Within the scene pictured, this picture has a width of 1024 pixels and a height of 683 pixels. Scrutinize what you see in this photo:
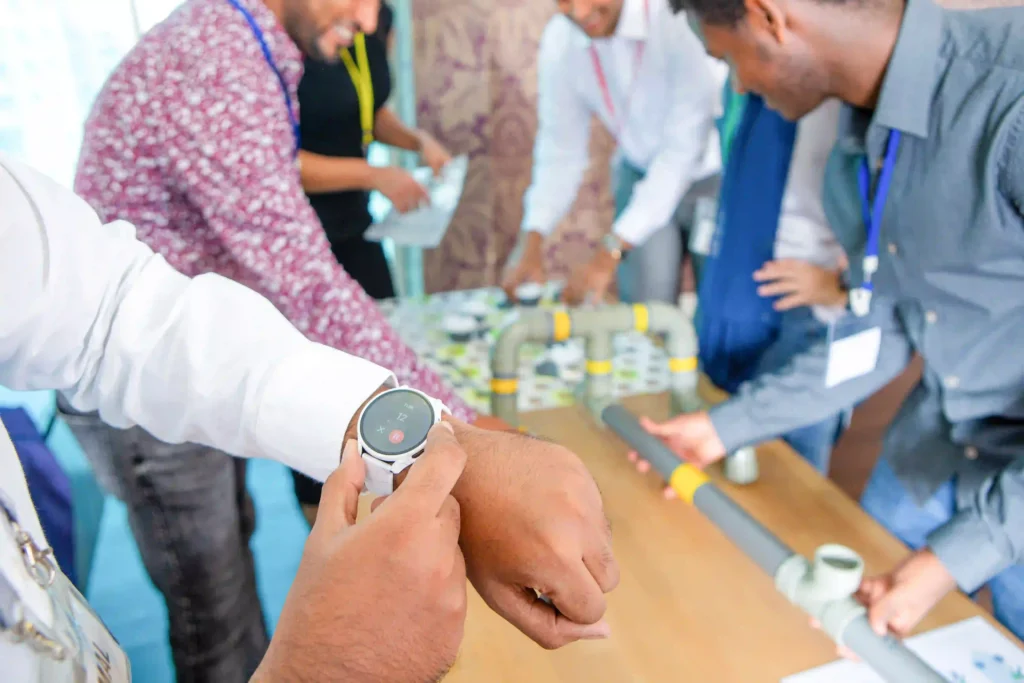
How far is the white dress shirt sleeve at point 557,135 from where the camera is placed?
1.64m

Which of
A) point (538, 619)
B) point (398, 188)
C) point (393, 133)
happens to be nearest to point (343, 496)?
point (538, 619)

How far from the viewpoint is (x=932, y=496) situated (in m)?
1.05

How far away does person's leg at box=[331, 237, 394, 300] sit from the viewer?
1.47m

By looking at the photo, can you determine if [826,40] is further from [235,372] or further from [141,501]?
[141,501]

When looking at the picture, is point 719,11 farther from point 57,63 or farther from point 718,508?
point 57,63

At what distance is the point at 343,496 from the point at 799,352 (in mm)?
1022

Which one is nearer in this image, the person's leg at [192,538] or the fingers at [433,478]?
the fingers at [433,478]

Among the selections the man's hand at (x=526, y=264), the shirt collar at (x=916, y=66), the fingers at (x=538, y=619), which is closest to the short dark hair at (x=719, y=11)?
the shirt collar at (x=916, y=66)

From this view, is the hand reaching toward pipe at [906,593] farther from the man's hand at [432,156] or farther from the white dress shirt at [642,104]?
the man's hand at [432,156]

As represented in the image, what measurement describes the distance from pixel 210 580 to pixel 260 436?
0.39 m

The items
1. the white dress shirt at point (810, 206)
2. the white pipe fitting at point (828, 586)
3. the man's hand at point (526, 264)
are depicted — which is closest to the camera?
the white pipe fitting at point (828, 586)

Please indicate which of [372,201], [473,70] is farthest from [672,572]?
[473,70]

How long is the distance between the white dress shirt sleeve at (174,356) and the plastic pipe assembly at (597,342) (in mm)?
558

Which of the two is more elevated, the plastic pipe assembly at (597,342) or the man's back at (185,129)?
the man's back at (185,129)
